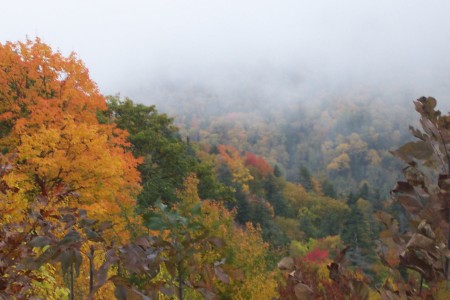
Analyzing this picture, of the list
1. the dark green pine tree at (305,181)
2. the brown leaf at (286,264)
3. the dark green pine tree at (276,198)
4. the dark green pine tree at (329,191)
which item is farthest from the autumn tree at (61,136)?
the dark green pine tree at (305,181)

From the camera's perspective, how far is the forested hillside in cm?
159

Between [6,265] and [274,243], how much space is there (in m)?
37.3

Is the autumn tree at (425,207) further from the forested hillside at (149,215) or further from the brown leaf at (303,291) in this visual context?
the brown leaf at (303,291)

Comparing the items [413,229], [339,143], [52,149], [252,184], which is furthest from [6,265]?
[339,143]

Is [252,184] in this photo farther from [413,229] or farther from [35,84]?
[413,229]

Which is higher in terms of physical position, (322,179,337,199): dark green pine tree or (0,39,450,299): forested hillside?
(322,179,337,199): dark green pine tree

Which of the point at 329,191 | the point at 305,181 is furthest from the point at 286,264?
the point at 305,181

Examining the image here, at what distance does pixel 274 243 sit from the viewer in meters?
38.3

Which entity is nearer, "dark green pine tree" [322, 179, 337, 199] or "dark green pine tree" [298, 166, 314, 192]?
"dark green pine tree" [322, 179, 337, 199]

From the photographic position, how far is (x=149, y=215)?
1.52m

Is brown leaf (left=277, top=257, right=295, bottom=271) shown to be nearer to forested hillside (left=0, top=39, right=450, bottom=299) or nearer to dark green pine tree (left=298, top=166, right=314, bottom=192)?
forested hillside (left=0, top=39, right=450, bottom=299)

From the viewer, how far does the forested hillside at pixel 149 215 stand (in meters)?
1.59

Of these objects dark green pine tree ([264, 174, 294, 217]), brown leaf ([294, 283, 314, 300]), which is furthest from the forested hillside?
dark green pine tree ([264, 174, 294, 217])

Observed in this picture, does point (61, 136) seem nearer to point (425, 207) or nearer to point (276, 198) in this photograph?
point (425, 207)
